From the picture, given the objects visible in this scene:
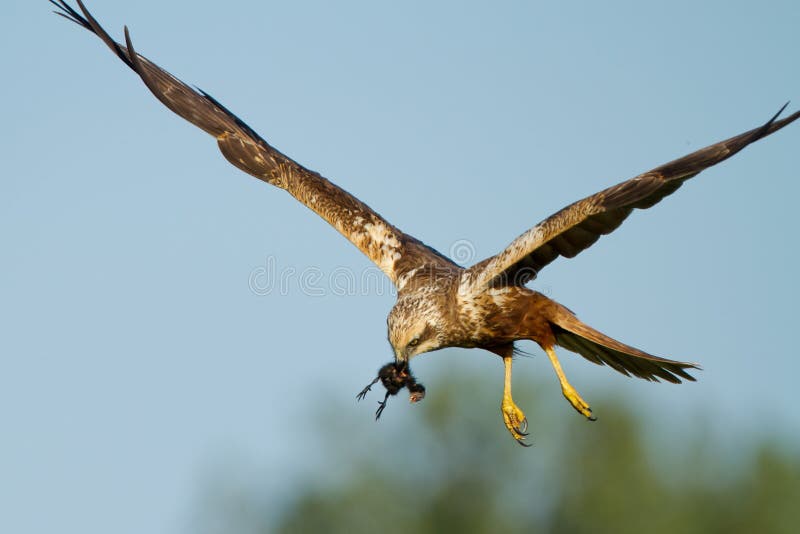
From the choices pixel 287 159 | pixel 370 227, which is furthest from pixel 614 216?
pixel 287 159

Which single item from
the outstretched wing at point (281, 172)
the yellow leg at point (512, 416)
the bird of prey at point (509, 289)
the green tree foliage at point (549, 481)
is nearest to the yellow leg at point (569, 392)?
the bird of prey at point (509, 289)

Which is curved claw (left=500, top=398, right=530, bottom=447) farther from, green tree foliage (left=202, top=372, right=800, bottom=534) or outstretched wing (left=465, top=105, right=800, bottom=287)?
green tree foliage (left=202, top=372, right=800, bottom=534)

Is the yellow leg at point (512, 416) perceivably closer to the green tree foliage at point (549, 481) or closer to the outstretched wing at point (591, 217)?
the outstretched wing at point (591, 217)

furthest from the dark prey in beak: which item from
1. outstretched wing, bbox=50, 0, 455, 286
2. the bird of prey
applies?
outstretched wing, bbox=50, 0, 455, 286

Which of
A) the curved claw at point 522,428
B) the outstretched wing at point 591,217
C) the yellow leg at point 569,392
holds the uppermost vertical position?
the outstretched wing at point 591,217

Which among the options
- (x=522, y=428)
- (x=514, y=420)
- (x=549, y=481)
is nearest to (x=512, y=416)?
(x=514, y=420)

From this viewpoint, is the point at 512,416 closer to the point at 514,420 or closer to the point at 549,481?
the point at 514,420

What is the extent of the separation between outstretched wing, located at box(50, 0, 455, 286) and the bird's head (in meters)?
1.06

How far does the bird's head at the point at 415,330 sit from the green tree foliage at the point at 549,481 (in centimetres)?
1559

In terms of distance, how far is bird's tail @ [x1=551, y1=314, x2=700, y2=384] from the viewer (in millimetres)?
10227

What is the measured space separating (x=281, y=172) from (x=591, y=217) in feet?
14.0

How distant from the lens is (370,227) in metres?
12.4

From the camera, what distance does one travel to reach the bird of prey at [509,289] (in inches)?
365

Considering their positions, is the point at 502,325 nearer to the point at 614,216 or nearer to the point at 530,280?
the point at 530,280
